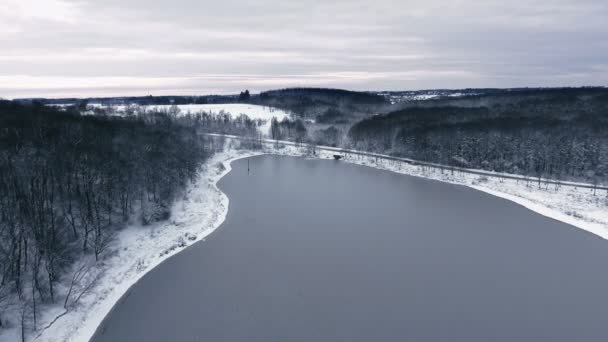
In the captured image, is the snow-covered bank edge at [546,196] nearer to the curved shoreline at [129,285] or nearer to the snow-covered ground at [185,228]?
the snow-covered ground at [185,228]

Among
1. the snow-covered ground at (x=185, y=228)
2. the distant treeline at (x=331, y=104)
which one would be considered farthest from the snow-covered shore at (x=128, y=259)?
the distant treeline at (x=331, y=104)

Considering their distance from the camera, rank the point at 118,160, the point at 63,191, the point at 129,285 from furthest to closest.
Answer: the point at 118,160
the point at 63,191
the point at 129,285

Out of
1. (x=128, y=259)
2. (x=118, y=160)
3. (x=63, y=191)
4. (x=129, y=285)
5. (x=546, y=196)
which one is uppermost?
(x=118, y=160)

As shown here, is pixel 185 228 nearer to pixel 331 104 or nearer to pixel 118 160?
pixel 118 160

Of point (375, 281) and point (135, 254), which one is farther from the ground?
point (135, 254)

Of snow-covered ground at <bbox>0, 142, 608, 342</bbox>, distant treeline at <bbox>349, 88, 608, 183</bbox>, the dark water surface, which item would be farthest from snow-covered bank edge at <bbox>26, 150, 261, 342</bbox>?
distant treeline at <bbox>349, 88, 608, 183</bbox>

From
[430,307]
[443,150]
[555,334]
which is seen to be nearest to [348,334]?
[430,307]

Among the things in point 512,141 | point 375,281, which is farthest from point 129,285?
point 512,141
